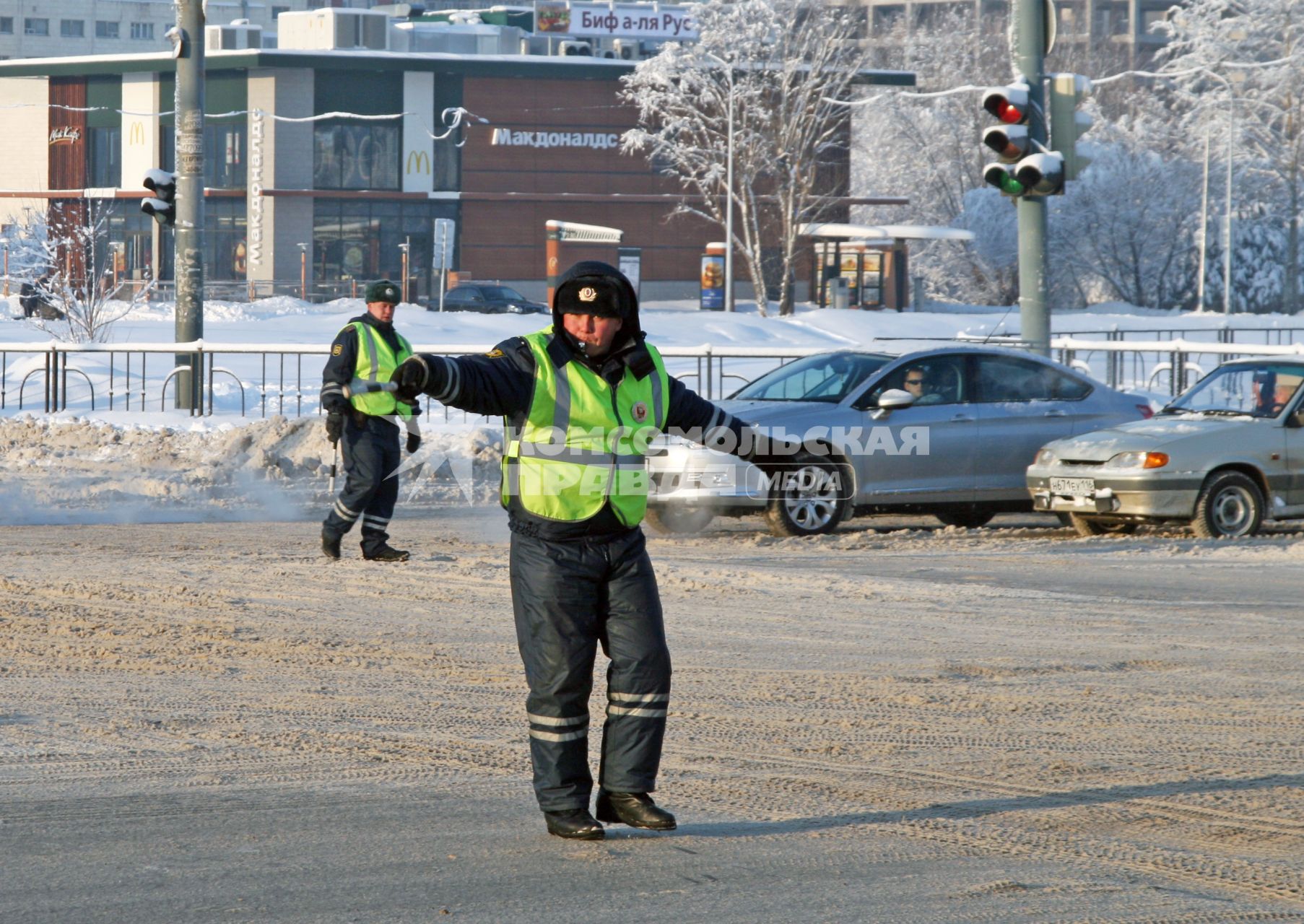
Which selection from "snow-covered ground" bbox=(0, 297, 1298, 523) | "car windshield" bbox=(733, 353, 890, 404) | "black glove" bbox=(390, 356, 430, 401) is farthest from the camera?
"snow-covered ground" bbox=(0, 297, 1298, 523)

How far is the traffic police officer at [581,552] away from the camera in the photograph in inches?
209

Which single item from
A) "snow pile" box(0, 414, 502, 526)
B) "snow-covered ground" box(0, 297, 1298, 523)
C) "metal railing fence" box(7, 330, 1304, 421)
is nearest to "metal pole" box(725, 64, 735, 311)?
"snow-covered ground" box(0, 297, 1298, 523)

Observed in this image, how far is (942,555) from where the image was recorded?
1287 cm

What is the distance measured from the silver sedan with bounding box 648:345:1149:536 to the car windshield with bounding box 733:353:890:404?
0.04ft

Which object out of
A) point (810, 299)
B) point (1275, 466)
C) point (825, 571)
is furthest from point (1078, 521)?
point (810, 299)

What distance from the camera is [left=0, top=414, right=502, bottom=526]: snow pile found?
15.5 meters

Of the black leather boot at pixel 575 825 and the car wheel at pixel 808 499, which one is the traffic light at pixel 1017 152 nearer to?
the car wheel at pixel 808 499

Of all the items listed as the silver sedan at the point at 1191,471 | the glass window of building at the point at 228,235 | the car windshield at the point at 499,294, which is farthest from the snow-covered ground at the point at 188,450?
the glass window of building at the point at 228,235

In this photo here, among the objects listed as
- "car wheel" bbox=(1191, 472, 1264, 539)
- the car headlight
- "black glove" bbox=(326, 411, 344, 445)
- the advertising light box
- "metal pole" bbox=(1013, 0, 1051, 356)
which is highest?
the advertising light box

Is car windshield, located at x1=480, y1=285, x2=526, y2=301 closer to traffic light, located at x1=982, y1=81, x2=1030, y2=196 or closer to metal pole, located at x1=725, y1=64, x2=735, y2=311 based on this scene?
metal pole, located at x1=725, y1=64, x2=735, y2=311

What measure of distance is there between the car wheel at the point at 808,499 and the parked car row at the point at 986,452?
0.01 m

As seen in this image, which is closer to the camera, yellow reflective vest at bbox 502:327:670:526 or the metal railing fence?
yellow reflective vest at bbox 502:327:670:526

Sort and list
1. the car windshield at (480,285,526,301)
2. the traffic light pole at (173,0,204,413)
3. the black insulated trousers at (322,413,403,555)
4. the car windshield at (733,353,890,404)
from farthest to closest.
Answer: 1. the car windshield at (480,285,526,301)
2. the traffic light pole at (173,0,204,413)
3. the car windshield at (733,353,890,404)
4. the black insulated trousers at (322,413,403,555)

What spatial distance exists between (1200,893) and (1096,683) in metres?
3.25
